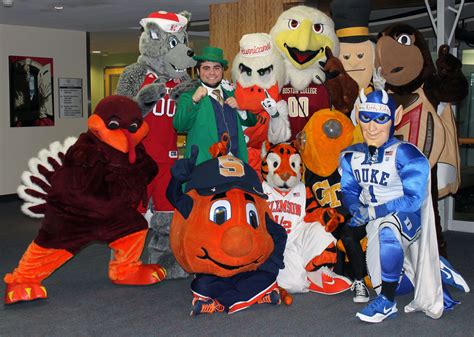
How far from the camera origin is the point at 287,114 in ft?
14.5

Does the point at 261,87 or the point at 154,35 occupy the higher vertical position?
the point at 154,35

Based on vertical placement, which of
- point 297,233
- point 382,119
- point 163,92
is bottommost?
point 297,233

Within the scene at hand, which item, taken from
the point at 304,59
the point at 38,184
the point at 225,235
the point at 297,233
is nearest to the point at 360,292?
the point at 297,233

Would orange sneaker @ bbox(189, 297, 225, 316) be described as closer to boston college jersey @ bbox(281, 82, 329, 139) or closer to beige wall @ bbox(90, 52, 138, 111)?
boston college jersey @ bbox(281, 82, 329, 139)

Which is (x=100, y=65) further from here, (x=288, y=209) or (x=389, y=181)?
(x=389, y=181)

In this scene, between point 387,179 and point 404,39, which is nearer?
point 387,179

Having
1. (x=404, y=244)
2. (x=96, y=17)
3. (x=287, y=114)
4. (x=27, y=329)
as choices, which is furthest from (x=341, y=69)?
(x=96, y=17)

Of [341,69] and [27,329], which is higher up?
[341,69]

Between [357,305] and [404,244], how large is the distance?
0.49 metres

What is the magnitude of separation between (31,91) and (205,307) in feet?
18.6

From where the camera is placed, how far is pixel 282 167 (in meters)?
4.17

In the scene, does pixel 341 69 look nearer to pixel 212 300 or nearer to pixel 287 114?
pixel 287 114

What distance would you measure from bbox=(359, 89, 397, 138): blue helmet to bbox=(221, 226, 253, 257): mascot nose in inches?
34.9

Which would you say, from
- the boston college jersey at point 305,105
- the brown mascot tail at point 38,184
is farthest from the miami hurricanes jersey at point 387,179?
the brown mascot tail at point 38,184
